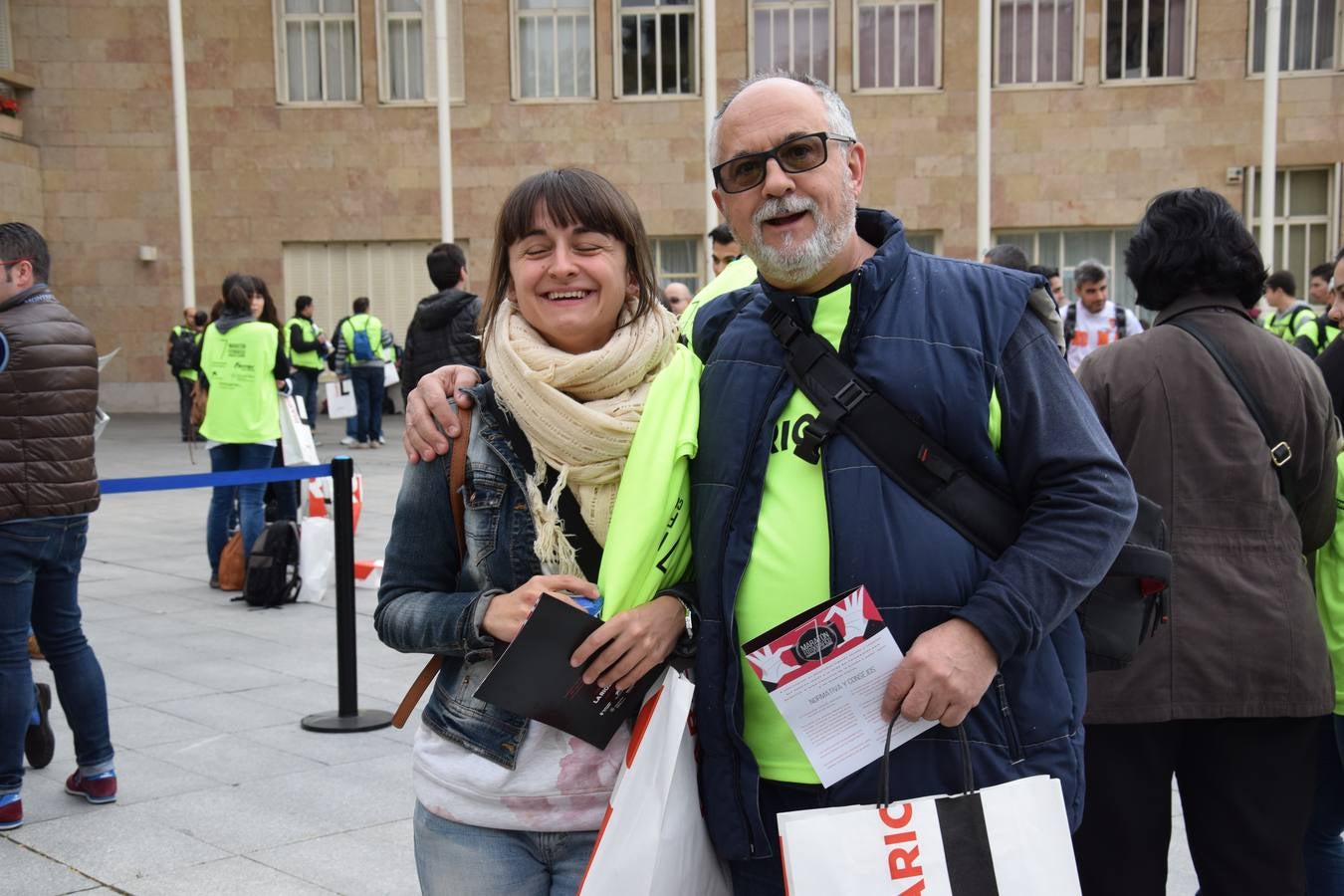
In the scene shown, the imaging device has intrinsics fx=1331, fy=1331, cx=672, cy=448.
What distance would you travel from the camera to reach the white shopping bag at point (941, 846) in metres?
1.95

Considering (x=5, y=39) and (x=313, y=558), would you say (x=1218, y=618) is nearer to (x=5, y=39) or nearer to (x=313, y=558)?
(x=313, y=558)

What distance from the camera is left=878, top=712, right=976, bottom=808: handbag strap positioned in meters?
2.02

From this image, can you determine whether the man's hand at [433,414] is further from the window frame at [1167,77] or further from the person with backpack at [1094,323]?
the window frame at [1167,77]

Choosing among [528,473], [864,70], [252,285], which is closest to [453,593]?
[528,473]

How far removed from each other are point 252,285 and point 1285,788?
7642 millimetres

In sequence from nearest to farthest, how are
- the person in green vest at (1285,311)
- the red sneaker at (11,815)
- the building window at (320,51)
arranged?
the red sneaker at (11,815) → the person in green vest at (1285,311) → the building window at (320,51)

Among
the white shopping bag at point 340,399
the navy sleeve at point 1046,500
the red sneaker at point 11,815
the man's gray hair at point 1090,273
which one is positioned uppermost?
the man's gray hair at point 1090,273

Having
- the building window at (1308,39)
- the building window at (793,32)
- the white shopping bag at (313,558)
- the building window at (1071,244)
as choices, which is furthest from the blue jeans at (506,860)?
the building window at (1308,39)

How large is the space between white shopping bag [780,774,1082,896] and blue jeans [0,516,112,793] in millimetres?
3547

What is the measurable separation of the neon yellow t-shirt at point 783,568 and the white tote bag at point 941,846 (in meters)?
0.23

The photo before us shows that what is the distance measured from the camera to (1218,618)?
3006 mm

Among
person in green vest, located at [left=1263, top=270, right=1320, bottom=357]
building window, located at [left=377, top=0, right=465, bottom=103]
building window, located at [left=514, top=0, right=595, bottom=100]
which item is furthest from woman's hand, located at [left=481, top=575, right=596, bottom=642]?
building window, located at [left=377, top=0, right=465, bottom=103]

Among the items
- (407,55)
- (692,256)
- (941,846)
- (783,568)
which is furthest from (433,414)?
(407,55)

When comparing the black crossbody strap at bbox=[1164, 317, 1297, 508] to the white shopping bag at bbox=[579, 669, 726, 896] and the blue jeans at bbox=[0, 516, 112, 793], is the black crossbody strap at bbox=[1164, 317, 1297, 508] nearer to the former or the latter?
the white shopping bag at bbox=[579, 669, 726, 896]
